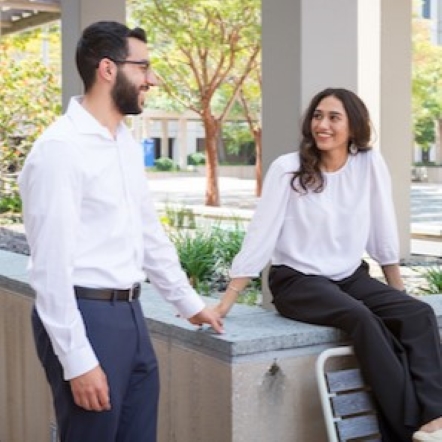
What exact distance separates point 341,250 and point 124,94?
1.46m

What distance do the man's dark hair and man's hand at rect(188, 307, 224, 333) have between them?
97cm

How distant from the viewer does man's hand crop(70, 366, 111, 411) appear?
2.72 meters

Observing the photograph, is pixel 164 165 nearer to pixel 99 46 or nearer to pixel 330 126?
pixel 330 126

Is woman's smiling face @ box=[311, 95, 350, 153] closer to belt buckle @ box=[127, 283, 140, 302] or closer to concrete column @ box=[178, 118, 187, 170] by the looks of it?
belt buckle @ box=[127, 283, 140, 302]

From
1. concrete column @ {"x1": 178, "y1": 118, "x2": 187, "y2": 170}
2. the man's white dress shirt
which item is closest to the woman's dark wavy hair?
the man's white dress shirt

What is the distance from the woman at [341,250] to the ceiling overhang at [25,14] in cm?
1150

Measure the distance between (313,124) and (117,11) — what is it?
540cm

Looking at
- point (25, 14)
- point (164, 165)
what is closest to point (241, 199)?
point (25, 14)

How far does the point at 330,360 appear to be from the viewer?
3.77m

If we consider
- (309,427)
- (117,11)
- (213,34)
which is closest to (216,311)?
(309,427)

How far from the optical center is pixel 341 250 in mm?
4039

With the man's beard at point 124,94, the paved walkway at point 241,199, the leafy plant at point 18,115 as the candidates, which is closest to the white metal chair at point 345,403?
the man's beard at point 124,94

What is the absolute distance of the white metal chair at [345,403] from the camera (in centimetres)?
360

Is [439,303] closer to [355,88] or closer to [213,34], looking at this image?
[355,88]
